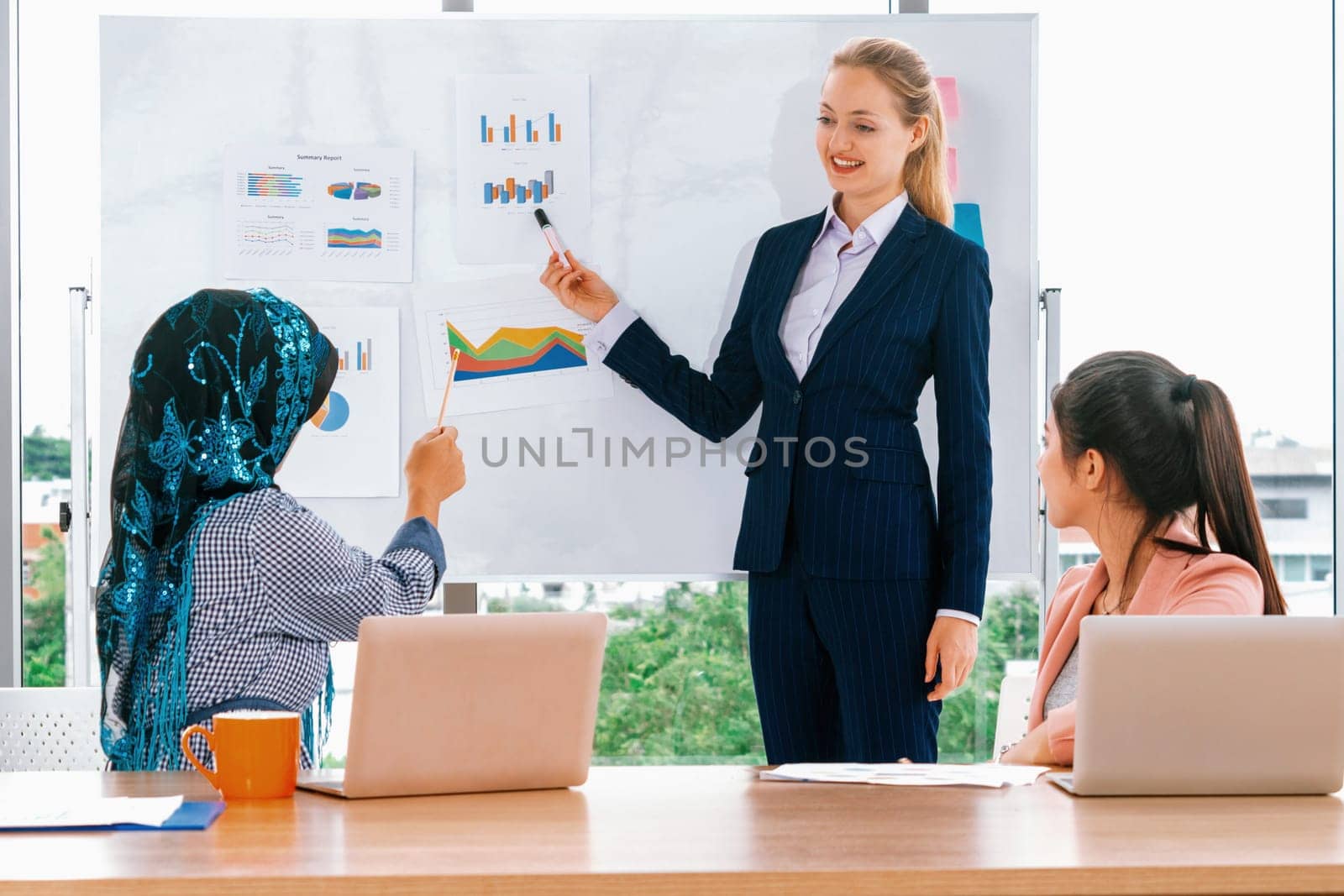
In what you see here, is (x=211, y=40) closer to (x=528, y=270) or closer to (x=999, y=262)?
(x=528, y=270)

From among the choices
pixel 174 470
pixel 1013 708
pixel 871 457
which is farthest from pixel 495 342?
pixel 1013 708

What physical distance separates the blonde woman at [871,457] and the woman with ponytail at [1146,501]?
1.32ft

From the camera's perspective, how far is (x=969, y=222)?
300 centimetres

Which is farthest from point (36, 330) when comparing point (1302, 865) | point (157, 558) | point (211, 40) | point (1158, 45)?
point (1302, 865)

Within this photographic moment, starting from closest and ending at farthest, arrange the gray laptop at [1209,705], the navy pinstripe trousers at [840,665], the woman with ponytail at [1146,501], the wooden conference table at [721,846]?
the wooden conference table at [721,846]
the gray laptop at [1209,705]
the woman with ponytail at [1146,501]
the navy pinstripe trousers at [840,665]

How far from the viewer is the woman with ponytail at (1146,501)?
1986 millimetres

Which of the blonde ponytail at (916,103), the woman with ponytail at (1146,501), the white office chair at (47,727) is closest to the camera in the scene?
the woman with ponytail at (1146,501)

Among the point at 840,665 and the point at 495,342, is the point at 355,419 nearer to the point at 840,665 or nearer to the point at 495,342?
the point at 495,342

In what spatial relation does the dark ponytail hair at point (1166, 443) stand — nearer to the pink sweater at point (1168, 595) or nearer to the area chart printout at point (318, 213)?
the pink sweater at point (1168, 595)

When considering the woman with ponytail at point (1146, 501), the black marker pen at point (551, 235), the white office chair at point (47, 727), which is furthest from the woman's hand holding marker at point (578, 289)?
the white office chair at point (47, 727)

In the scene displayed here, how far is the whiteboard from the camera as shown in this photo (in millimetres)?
2949

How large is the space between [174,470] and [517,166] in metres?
1.28

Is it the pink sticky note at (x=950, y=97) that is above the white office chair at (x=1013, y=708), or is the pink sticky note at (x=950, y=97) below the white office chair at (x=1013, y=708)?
above

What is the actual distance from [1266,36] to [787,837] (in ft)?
9.36
